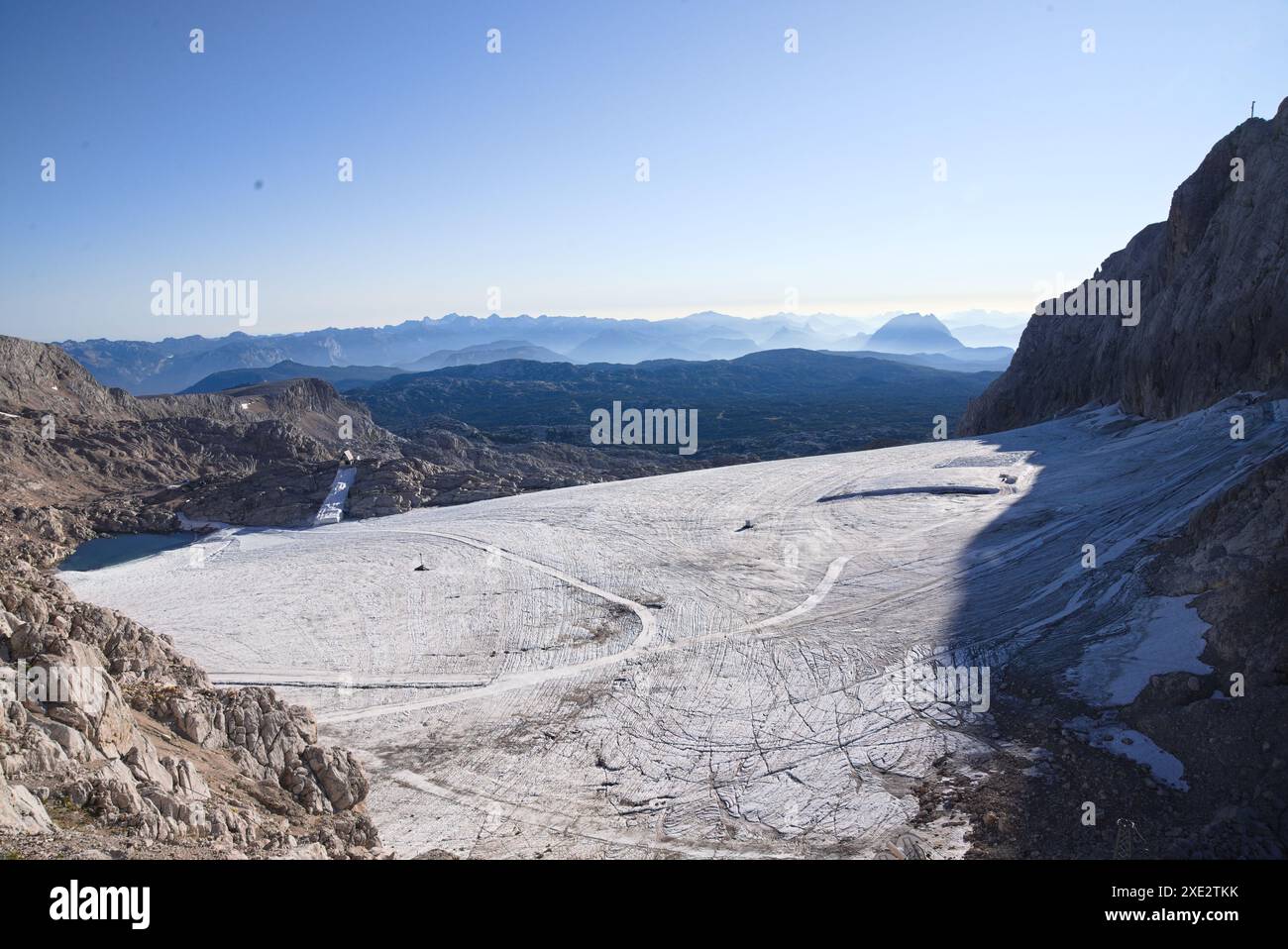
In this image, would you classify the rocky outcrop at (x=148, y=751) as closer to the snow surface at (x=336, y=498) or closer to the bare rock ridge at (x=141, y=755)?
the bare rock ridge at (x=141, y=755)

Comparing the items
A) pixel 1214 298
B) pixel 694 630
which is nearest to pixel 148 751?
pixel 694 630

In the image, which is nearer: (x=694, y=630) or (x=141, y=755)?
(x=141, y=755)

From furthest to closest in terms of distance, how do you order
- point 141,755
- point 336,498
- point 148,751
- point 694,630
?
1. point 336,498
2. point 694,630
3. point 148,751
4. point 141,755

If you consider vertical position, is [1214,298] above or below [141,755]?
above

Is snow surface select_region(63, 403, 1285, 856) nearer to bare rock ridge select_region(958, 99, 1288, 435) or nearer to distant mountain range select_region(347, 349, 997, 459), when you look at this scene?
bare rock ridge select_region(958, 99, 1288, 435)

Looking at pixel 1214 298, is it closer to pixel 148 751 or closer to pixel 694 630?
pixel 694 630

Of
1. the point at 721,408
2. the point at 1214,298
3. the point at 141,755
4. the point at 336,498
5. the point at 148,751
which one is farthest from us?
the point at 721,408
